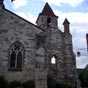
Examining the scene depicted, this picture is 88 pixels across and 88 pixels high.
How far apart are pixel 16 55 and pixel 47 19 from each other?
9.95 metres

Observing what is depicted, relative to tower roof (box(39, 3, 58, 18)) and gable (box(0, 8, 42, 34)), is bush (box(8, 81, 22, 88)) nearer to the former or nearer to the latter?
gable (box(0, 8, 42, 34))

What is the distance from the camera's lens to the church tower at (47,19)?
24.0 metres

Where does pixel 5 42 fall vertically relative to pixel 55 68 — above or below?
above

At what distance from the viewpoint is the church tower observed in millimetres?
23977

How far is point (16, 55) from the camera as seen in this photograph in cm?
1648

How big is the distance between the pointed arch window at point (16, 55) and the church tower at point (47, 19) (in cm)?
781

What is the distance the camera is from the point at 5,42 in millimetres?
16359

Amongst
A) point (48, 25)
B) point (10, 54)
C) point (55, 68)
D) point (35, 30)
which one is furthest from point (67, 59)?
point (10, 54)

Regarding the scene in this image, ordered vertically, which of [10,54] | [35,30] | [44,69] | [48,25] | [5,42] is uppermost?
[48,25]

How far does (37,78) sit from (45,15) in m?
12.2

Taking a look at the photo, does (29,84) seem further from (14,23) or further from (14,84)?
(14,23)

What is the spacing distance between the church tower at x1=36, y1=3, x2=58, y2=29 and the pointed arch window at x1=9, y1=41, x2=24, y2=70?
7.81m

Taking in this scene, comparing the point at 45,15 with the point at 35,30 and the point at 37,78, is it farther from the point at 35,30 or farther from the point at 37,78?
the point at 37,78

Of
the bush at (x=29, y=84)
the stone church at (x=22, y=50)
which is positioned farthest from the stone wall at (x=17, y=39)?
the bush at (x=29, y=84)
